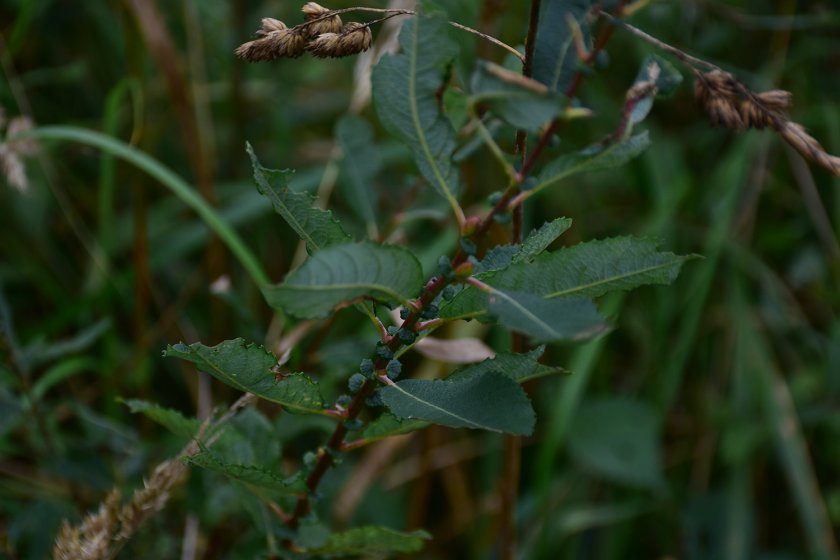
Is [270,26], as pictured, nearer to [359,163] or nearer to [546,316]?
[546,316]

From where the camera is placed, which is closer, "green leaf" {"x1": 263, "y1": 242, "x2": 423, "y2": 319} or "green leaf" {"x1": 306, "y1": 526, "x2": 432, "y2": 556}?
"green leaf" {"x1": 263, "y1": 242, "x2": 423, "y2": 319}

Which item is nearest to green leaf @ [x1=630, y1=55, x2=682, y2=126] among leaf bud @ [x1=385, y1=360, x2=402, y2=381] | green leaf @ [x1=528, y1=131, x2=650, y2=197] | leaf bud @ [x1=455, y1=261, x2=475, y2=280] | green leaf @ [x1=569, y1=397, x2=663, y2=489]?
green leaf @ [x1=528, y1=131, x2=650, y2=197]

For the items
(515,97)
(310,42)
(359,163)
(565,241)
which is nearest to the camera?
(515,97)

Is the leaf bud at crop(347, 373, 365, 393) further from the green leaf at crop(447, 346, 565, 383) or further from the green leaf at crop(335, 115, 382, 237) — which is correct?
the green leaf at crop(335, 115, 382, 237)

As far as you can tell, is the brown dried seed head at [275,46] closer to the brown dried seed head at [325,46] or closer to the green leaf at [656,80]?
the brown dried seed head at [325,46]

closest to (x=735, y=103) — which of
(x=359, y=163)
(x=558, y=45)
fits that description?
(x=558, y=45)

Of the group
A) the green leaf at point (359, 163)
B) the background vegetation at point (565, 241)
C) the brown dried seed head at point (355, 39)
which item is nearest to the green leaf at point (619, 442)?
the background vegetation at point (565, 241)

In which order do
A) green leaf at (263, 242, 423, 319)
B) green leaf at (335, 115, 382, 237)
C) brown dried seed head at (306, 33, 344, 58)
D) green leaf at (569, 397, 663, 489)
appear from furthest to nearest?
green leaf at (569, 397, 663, 489), green leaf at (335, 115, 382, 237), brown dried seed head at (306, 33, 344, 58), green leaf at (263, 242, 423, 319)
